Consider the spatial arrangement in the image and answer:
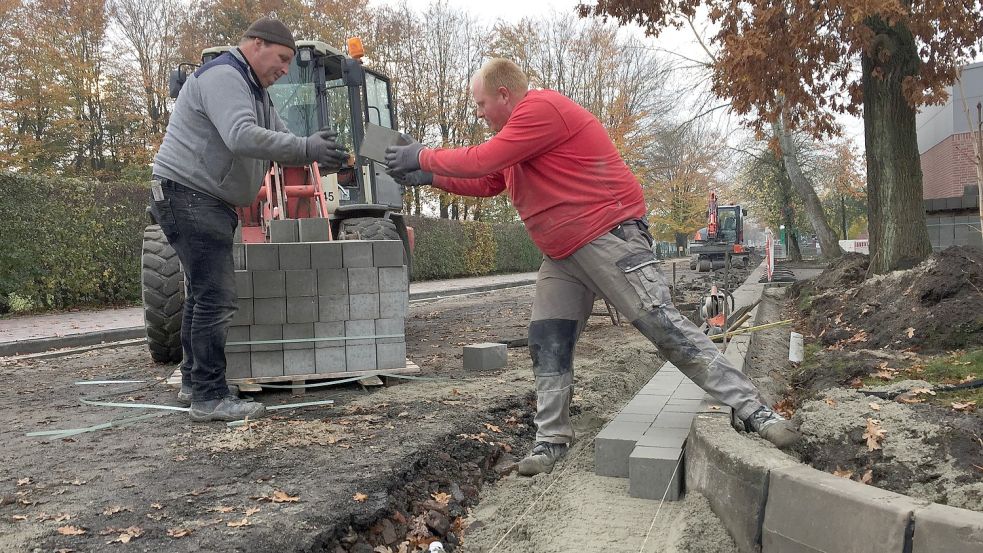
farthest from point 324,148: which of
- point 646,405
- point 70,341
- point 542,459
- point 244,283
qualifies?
point 70,341

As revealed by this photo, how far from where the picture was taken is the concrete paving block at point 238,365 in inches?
189

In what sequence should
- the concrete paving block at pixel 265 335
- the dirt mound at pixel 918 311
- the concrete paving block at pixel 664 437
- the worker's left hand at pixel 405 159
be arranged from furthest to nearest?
1. the concrete paving block at pixel 265 335
2. the dirt mound at pixel 918 311
3. the worker's left hand at pixel 405 159
4. the concrete paving block at pixel 664 437

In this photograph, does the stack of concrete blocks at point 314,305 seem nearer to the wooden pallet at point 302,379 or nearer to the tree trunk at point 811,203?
the wooden pallet at point 302,379

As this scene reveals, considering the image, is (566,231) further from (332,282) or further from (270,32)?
(332,282)

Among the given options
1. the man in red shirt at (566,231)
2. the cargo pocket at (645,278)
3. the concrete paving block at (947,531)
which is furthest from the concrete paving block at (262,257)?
the concrete paving block at (947,531)

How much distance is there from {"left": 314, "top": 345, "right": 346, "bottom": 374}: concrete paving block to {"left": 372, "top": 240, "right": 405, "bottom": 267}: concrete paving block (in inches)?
26.7

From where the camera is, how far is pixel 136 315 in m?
11.0

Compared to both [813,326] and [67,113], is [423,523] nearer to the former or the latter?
[813,326]

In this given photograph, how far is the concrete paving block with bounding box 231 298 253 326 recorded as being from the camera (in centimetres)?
482

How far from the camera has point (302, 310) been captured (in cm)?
497

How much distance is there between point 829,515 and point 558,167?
185 cm

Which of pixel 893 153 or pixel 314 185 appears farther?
pixel 893 153

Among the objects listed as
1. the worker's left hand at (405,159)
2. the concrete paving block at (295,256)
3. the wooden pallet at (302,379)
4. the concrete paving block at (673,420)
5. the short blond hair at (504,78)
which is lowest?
the concrete paving block at (673,420)

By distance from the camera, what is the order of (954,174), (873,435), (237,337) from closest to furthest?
(873,435)
(237,337)
(954,174)
